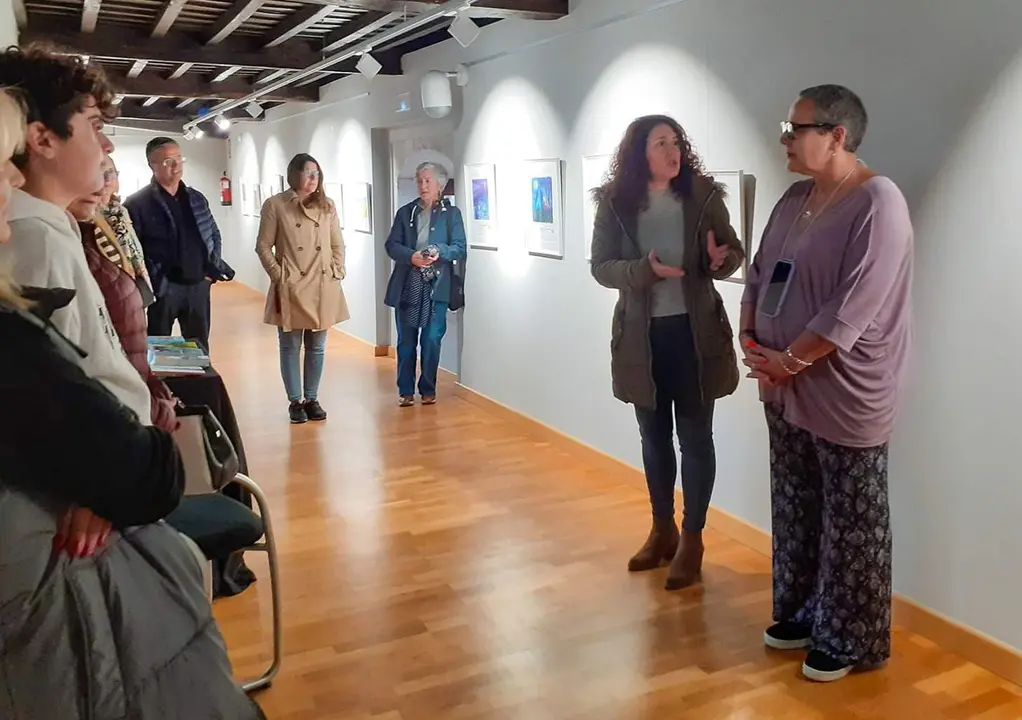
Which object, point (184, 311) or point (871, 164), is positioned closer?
point (871, 164)

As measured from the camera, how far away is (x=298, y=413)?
19.1 feet

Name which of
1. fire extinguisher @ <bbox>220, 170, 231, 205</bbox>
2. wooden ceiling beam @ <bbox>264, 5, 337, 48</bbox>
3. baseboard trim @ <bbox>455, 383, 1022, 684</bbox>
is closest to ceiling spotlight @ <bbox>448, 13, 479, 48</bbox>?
wooden ceiling beam @ <bbox>264, 5, 337, 48</bbox>

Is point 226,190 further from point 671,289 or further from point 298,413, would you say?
point 671,289

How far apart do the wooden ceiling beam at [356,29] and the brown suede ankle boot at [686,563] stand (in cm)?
368

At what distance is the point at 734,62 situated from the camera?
3576 millimetres

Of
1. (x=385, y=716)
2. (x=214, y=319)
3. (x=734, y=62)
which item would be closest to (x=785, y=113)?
(x=734, y=62)

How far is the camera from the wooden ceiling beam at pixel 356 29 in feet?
19.2

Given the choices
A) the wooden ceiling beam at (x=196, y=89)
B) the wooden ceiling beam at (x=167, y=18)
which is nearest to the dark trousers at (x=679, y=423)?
the wooden ceiling beam at (x=167, y=18)

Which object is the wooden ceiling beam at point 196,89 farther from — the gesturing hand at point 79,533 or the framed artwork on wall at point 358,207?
the gesturing hand at point 79,533

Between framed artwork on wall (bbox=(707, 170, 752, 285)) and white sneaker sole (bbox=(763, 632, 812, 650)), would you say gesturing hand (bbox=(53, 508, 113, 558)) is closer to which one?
white sneaker sole (bbox=(763, 632, 812, 650))

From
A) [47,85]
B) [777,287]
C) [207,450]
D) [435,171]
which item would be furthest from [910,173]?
[435,171]

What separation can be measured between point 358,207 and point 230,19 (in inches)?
99.8

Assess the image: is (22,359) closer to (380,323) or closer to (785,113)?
(785,113)

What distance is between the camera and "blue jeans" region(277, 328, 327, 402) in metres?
5.77
